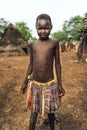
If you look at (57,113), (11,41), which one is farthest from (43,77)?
(11,41)

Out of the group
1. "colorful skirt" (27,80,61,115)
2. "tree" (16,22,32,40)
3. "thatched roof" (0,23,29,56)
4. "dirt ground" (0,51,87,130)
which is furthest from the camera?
"tree" (16,22,32,40)

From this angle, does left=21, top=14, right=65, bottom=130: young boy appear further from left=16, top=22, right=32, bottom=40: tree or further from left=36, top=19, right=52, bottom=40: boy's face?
left=16, top=22, right=32, bottom=40: tree

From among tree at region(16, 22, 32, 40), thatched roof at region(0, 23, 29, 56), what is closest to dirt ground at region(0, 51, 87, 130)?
thatched roof at region(0, 23, 29, 56)

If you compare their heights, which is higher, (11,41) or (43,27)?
(43,27)

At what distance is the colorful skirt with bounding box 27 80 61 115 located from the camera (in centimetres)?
408

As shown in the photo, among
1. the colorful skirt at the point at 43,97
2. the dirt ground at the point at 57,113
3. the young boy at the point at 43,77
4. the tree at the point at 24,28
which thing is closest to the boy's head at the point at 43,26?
the young boy at the point at 43,77

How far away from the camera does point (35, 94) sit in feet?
13.5

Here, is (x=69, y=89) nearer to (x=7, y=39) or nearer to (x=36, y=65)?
(x=36, y=65)

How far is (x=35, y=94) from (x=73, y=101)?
99.6 inches

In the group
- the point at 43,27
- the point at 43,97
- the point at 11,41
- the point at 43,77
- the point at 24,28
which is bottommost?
the point at 24,28

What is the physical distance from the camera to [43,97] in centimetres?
409

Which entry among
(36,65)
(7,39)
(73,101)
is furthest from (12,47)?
(36,65)

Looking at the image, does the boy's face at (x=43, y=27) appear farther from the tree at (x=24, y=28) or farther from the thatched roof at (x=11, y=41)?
the tree at (x=24, y=28)

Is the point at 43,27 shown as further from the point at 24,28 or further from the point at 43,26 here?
the point at 24,28
